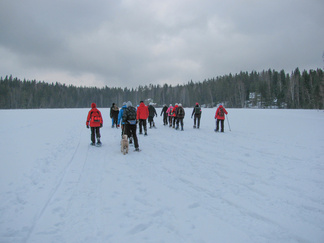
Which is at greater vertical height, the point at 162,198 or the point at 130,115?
the point at 130,115

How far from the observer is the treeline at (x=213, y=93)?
6094 cm

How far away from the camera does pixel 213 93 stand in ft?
289

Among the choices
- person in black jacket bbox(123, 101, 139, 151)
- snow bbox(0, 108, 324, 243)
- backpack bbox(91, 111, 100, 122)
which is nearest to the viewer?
snow bbox(0, 108, 324, 243)

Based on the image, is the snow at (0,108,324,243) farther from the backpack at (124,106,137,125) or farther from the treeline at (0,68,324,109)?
the treeline at (0,68,324,109)

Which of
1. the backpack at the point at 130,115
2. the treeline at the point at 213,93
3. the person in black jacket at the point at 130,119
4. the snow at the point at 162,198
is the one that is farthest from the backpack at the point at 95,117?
the treeline at the point at 213,93

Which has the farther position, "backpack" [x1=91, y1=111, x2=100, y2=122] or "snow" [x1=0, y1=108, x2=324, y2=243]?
"backpack" [x1=91, y1=111, x2=100, y2=122]

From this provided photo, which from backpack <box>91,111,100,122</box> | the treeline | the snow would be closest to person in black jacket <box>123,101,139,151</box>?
the snow

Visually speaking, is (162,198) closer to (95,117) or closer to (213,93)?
(95,117)

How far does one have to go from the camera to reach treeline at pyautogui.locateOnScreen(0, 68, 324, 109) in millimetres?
60938

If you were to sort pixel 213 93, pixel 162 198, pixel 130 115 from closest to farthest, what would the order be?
pixel 162 198 < pixel 130 115 < pixel 213 93

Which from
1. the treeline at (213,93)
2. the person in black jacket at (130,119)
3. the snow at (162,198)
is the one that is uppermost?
the treeline at (213,93)

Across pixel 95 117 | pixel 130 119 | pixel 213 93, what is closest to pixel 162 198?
pixel 130 119

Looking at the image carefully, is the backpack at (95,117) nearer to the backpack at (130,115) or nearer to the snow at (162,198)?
the backpack at (130,115)

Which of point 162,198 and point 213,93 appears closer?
point 162,198
